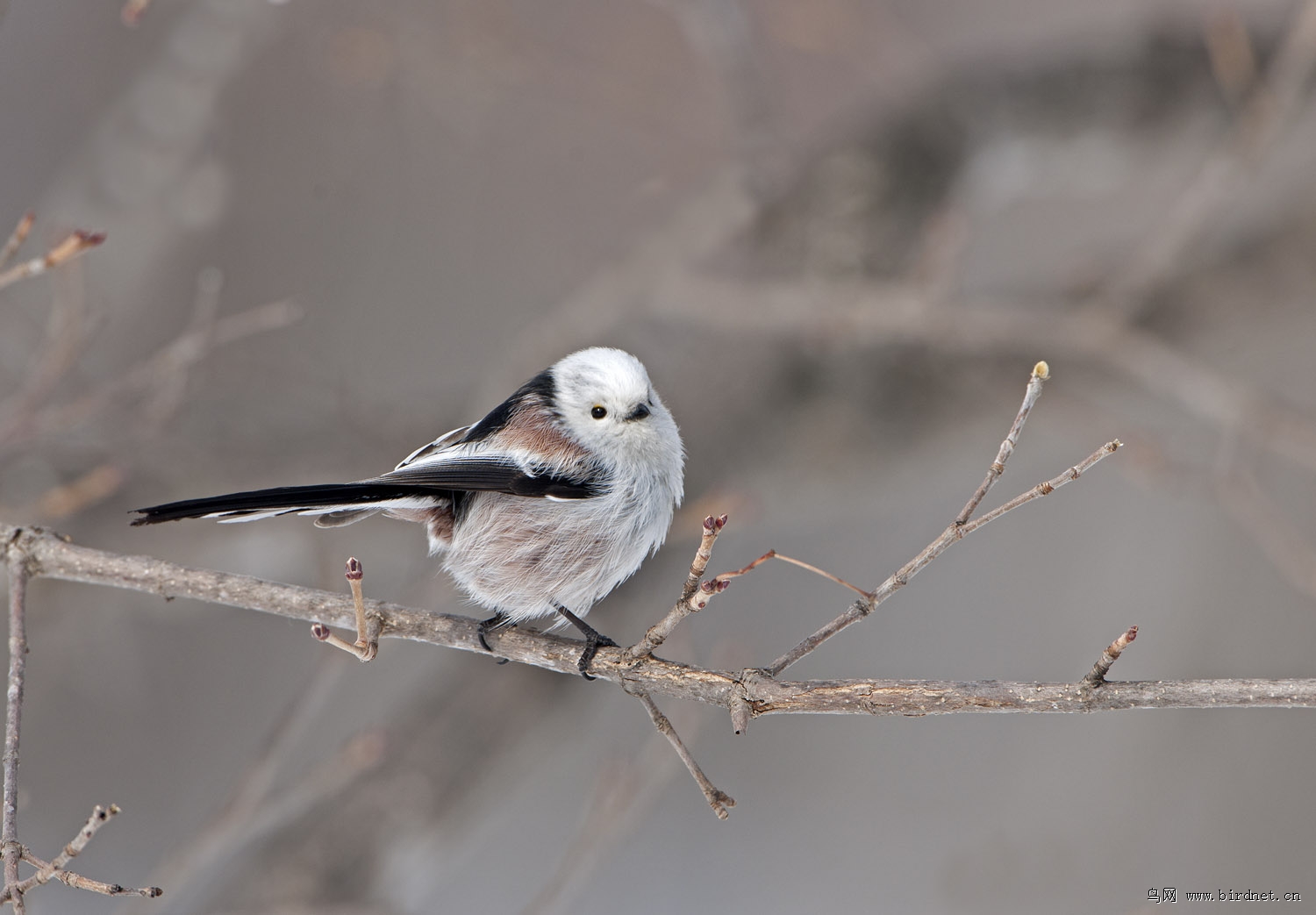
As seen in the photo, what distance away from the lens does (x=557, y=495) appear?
167cm

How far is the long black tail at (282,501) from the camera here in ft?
3.82

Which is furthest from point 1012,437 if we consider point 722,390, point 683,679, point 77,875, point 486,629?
point 722,390

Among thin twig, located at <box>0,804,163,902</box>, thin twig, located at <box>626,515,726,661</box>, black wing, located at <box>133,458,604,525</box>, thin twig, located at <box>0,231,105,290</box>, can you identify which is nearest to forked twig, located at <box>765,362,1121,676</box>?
thin twig, located at <box>626,515,726,661</box>

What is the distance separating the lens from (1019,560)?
141 inches

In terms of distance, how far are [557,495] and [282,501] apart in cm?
52

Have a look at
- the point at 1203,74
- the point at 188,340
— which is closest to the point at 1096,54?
the point at 1203,74

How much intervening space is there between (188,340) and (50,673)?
1.57 m

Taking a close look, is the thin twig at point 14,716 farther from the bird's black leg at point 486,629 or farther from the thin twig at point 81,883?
the bird's black leg at point 486,629

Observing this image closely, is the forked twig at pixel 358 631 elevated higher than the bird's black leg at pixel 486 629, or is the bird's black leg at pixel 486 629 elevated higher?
the bird's black leg at pixel 486 629

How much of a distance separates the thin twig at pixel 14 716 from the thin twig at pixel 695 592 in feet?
2.36

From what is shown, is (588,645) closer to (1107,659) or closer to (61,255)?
(1107,659)

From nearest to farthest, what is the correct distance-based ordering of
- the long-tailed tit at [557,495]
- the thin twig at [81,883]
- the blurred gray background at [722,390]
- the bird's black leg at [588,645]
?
1. the thin twig at [81,883]
2. the bird's black leg at [588,645]
3. the long-tailed tit at [557,495]
4. the blurred gray background at [722,390]

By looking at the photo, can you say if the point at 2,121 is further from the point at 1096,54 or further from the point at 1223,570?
the point at 1223,570

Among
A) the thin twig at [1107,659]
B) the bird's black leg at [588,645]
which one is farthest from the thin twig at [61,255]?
the thin twig at [1107,659]
